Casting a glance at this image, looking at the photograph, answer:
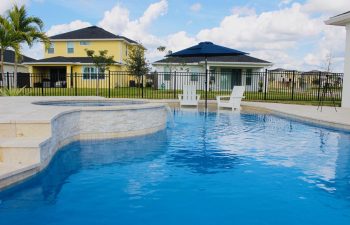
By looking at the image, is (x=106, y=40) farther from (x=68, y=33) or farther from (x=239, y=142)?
(x=239, y=142)

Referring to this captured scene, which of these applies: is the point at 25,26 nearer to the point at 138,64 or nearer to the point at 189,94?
the point at 189,94

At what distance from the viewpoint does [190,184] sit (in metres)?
4.82

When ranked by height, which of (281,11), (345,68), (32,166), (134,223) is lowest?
(134,223)

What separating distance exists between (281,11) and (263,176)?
586 inches

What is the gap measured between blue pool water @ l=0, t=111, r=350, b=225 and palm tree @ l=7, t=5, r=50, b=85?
13929mm

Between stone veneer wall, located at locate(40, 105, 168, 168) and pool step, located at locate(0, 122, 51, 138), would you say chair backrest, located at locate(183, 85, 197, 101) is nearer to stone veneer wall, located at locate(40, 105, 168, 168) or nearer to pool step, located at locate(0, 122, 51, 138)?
stone veneer wall, located at locate(40, 105, 168, 168)

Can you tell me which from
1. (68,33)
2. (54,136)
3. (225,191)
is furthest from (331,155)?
(68,33)

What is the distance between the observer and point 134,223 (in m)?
3.54

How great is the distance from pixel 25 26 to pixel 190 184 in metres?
18.3

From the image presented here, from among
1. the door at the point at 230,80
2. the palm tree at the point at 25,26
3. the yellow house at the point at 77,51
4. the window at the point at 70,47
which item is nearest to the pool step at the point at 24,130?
the palm tree at the point at 25,26

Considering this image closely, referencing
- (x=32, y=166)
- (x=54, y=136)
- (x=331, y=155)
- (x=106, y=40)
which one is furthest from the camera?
(x=106, y=40)

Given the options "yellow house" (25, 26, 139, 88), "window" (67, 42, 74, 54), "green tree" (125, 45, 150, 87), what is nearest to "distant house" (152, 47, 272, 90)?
"green tree" (125, 45, 150, 87)

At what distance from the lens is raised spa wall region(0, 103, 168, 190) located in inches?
194

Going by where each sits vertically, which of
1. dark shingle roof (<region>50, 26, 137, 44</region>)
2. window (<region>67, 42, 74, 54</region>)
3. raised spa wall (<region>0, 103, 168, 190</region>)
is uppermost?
dark shingle roof (<region>50, 26, 137, 44</region>)
